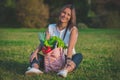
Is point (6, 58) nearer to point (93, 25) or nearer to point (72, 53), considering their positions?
point (72, 53)

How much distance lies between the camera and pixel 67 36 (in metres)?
6.93

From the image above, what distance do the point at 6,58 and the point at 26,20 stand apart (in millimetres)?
30793

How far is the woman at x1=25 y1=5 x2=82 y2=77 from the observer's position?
6551 mm

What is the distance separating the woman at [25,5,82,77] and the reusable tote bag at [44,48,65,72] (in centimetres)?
13

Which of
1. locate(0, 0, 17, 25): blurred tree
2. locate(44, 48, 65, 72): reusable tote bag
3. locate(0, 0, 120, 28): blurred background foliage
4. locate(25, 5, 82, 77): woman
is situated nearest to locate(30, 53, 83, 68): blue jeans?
locate(25, 5, 82, 77): woman

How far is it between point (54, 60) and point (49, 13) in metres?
35.8

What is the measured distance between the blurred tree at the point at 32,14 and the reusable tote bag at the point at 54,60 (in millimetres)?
32653

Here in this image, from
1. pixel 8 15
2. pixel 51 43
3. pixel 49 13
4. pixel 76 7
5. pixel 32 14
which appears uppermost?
pixel 51 43

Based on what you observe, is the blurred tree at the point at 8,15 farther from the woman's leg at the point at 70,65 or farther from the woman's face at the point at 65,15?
the woman's leg at the point at 70,65

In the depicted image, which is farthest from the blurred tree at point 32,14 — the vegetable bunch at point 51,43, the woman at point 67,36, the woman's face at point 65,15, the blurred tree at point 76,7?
the vegetable bunch at point 51,43

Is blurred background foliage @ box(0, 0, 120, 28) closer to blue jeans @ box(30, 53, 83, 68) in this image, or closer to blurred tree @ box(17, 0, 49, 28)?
blurred tree @ box(17, 0, 49, 28)

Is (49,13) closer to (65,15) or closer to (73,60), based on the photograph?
(65,15)

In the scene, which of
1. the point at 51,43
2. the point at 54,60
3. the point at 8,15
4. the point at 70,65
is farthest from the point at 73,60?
the point at 8,15

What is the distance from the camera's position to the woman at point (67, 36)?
655 centimetres
